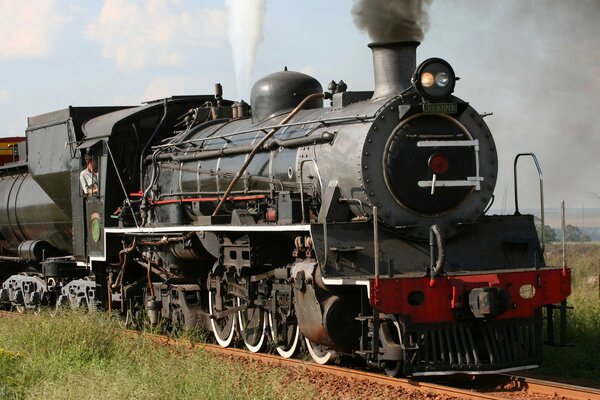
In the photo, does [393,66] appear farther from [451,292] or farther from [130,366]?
[130,366]

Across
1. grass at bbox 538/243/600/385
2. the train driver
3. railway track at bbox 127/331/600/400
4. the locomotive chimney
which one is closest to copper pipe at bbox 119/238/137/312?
the train driver

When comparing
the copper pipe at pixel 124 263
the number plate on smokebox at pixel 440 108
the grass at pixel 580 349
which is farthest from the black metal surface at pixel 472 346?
the copper pipe at pixel 124 263

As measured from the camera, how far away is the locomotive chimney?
10.8 metres

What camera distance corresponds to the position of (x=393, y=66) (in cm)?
1081

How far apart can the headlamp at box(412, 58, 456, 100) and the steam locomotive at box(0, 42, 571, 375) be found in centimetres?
2

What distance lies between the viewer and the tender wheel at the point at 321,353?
11.1 m

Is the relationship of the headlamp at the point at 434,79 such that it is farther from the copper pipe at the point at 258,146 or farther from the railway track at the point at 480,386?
the railway track at the point at 480,386

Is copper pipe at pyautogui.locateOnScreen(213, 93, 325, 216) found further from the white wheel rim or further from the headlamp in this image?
the white wheel rim

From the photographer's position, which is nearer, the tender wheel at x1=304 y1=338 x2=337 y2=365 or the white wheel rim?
the white wheel rim

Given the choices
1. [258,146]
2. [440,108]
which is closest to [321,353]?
[258,146]

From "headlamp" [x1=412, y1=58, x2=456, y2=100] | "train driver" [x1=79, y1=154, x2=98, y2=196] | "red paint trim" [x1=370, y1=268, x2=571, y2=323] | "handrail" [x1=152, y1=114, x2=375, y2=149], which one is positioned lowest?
"red paint trim" [x1=370, y1=268, x2=571, y2=323]

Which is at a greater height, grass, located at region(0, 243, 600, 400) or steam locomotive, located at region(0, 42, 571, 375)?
steam locomotive, located at region(0, 42, 571, 375)

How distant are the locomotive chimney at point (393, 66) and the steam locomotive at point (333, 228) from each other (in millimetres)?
17

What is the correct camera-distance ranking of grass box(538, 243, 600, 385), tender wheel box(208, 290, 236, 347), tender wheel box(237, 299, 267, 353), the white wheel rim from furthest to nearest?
tender wheel box(208, 290, 236, 347) < tender wheel box(237, 299, 267, 353) < grass box(538, 243, 600, 385) < the white wheel rim
